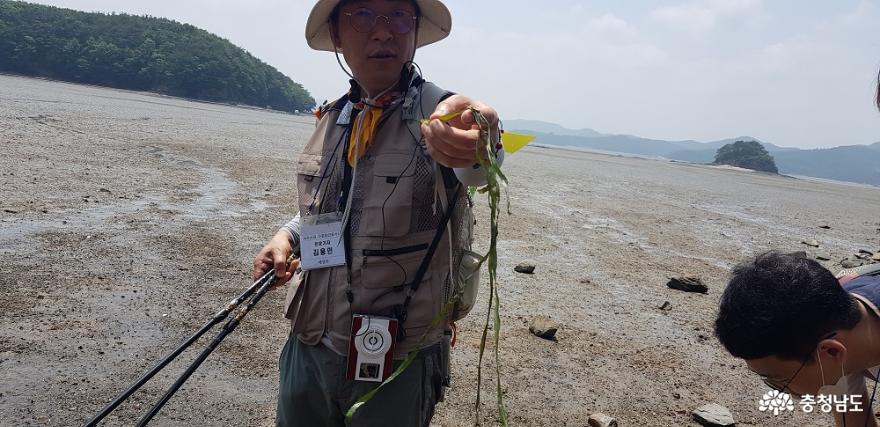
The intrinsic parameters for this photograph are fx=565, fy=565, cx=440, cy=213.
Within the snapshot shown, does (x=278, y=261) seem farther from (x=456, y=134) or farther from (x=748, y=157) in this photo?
(x=748, y=157)

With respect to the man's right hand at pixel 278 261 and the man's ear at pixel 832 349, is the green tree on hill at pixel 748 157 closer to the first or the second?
the man's ear at pixel 832 349

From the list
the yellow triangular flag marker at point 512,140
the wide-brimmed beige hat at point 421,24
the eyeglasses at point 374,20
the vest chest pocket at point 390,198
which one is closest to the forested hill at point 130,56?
the wide-brimmed beige hat at point 421,24

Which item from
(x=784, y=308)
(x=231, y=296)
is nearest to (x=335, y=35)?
(x=784, y=308)

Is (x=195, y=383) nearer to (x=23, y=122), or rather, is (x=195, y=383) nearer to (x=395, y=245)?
(x=395, y=245)

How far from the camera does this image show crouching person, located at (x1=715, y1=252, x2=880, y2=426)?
2.08m

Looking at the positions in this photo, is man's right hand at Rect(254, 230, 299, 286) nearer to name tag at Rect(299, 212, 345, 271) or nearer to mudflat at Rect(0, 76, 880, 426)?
name tag at Rect(299, 212, 345, 271)

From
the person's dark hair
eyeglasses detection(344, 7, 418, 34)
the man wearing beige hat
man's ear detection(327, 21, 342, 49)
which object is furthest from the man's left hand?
the person's dark hair

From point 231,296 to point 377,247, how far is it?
4191 millimetres

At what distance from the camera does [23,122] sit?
14898mm

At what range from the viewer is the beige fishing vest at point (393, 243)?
A: 1.90 m

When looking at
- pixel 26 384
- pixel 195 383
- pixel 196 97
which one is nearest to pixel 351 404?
pixel 195 383

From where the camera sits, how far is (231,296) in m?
5.61

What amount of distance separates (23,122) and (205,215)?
10.0m

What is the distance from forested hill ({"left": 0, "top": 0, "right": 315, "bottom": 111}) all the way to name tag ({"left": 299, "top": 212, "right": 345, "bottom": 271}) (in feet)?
296
